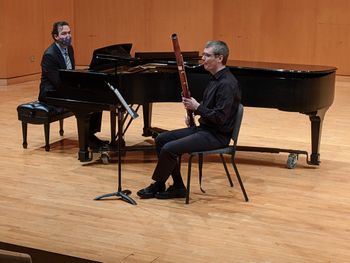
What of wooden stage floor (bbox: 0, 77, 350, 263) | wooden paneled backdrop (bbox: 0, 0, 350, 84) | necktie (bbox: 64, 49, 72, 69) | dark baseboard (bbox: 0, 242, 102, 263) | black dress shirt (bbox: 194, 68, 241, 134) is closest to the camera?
dark baseboard (bbox: 0, 242, 102, 263)

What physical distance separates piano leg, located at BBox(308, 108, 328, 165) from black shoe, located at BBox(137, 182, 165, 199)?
1.54 meters

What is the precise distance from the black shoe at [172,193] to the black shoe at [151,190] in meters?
0.03

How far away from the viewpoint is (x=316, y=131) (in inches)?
232

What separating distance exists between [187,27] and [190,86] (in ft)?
17.6

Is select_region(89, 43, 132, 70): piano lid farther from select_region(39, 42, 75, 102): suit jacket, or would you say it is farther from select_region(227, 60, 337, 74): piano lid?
select_region(227, 60, 337, 74): piano lid

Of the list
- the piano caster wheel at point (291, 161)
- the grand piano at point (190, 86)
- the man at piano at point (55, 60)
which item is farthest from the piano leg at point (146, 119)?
the piano caster wheel at point (291, 161)

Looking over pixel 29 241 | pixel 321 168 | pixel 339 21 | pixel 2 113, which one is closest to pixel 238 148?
pixel 321 168

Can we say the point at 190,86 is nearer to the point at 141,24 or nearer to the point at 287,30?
the point at 287,30

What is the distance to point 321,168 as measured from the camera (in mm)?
5926

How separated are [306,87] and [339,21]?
5.19m

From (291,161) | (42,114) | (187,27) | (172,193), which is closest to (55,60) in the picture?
(42,114)

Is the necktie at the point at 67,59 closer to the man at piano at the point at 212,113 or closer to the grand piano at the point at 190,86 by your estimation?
the grand piano at the point at 190,86

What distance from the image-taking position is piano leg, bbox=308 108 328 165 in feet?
19.1

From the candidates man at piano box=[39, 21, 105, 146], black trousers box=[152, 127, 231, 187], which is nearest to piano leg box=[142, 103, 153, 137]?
man at piano box=[39, 21, 105, 146]
